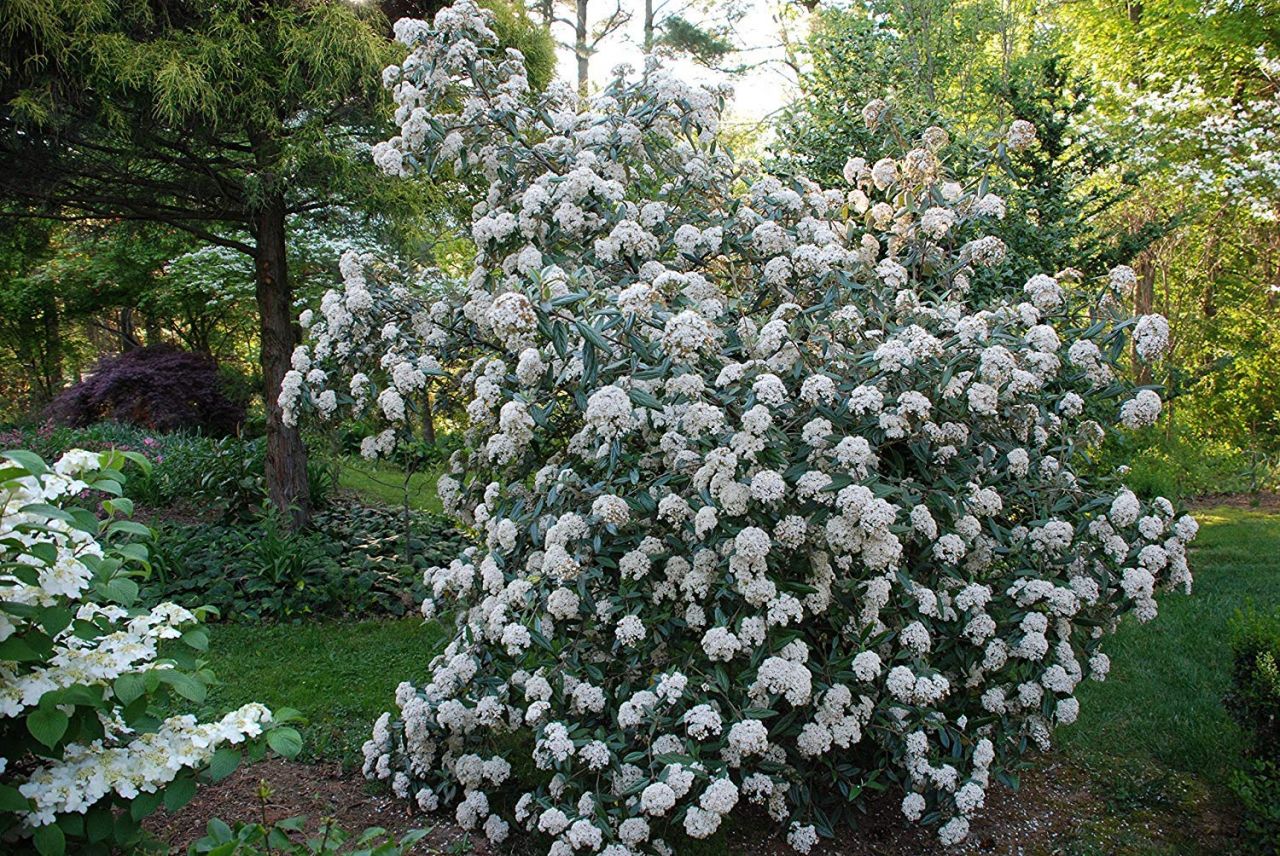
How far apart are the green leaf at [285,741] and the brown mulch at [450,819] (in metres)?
1.10

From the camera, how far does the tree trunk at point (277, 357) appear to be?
253 inches

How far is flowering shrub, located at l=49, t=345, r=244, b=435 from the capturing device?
33.9 feet

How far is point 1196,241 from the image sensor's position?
12328mm

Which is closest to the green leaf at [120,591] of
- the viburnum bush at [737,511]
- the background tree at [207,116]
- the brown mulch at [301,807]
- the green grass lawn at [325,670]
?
the viburnum bush at [737,511]

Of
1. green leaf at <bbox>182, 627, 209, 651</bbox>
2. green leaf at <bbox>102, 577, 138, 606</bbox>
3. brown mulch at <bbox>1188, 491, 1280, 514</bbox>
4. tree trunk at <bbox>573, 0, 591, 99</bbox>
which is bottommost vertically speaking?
brown mulch at <bbox>1188, 491, 1280, 514</bbox>

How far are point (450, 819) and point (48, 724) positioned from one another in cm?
163

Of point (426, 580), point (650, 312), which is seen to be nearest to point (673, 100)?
point (650, 312)

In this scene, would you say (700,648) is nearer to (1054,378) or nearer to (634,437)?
(634,437)

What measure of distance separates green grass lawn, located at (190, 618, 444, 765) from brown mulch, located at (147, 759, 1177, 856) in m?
0.22

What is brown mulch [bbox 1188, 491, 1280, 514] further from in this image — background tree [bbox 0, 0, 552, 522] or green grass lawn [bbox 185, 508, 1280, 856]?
background tree [bbox 0, 0, 552, 522]

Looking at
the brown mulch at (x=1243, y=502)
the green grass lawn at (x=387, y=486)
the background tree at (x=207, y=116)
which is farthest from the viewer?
the brown mulch at (x=1243, y=502)

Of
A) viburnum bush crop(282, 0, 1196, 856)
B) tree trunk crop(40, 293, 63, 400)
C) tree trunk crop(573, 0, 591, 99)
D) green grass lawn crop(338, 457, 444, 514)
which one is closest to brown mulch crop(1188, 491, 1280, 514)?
viburnum bush crop(282, 0, 1196, 856)

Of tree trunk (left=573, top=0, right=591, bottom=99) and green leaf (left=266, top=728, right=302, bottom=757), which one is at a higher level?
tree trunk (left=573, top=0, right=591, bottom=99)

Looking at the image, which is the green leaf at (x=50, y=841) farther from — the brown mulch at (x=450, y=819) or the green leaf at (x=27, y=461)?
the brown mulch at (x=450, y=819)
